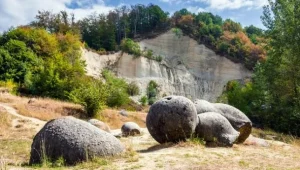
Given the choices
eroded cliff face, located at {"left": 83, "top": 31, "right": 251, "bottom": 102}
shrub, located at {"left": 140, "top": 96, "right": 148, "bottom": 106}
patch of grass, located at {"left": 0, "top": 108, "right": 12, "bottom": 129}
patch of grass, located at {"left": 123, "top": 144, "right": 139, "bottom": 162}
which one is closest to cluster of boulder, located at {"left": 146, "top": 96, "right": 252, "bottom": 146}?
patch of grass, located at {"left": 123, "top": 144, "right": 139, "bottom": 162}

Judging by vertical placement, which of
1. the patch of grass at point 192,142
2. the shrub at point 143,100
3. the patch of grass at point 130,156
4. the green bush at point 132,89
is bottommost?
the patch of grass at point 130,156

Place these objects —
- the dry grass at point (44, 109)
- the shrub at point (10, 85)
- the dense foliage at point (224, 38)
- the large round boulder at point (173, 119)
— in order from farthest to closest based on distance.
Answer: the dense foliage at point (224, 38), the shrub at point (10, 85), the dry grass at point (44, 109), the large round boulder at point (173, 119)

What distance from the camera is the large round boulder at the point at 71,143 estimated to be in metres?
8.01

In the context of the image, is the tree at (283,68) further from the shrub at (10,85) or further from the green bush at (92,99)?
the shrub at (10,85)

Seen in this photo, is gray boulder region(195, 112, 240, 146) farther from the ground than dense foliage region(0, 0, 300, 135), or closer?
closer

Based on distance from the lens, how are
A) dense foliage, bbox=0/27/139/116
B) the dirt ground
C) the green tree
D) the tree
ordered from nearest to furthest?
the dirt ground, the tree, dense foliage, bbox=0/27/139/116, the green tree

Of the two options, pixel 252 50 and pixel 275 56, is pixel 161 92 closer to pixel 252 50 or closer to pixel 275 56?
pixel 252 50

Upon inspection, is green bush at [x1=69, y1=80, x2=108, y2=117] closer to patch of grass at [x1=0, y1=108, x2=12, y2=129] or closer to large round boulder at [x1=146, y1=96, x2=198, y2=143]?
patch of grass at [x1=0, y1=108, x2=12, y2=129]

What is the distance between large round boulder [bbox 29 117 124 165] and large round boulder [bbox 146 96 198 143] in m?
2.56

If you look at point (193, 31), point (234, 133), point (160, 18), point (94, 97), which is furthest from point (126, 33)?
point (234, 133)

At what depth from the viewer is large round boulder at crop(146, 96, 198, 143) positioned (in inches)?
426

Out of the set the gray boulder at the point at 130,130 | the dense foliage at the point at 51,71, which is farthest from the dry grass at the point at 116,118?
the gray boulder at the point at 130,130

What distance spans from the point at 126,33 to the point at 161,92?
643 inches

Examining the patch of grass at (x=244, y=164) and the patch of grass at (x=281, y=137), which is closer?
the patch of grass at (x=244, y=164)
